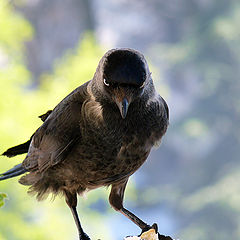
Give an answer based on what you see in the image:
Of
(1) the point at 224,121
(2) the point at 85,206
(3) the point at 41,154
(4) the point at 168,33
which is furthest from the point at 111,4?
(3) the point at 41,154

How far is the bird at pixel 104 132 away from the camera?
1555mm

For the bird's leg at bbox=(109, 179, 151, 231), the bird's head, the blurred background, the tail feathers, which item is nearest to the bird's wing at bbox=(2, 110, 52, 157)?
the tail feathers

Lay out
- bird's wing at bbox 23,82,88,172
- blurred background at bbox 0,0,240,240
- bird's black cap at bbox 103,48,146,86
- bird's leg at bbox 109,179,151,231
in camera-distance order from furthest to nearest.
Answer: blurred background at bbox 0,0,240,240
bird's leg at bbox 109,179,151,231
bird's wing at bbox 23,82,88,172
bird's black cap at bbox 103,48,146,86

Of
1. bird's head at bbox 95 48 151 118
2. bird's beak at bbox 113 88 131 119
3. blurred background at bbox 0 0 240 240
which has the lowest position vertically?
bird's beak at bbox 113 88 131 119

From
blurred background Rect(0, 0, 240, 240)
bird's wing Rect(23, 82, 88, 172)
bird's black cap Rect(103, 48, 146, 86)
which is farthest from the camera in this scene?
blurred background Rect(0, 0, 240, 240)

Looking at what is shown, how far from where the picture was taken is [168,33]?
14.4m

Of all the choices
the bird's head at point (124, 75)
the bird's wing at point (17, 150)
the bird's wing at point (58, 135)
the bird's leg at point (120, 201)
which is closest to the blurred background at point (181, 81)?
the bird's wing at point (17, 150)

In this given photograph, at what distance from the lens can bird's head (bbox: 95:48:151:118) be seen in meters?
1.52

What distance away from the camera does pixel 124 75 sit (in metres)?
1.52

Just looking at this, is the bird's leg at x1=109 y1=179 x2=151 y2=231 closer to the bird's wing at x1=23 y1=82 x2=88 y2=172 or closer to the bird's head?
the bird's wing at x1=23 y1=82 x2=88 y2=172

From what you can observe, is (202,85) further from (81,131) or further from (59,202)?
(81,131)

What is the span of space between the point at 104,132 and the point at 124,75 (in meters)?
0.31

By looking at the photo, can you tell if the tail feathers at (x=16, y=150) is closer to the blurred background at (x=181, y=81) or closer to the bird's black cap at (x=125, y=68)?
the bird's black cap at (x=125, y=68)

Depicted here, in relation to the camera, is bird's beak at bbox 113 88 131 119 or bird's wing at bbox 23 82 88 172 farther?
bird's wing at bbox 23 82 88 172
